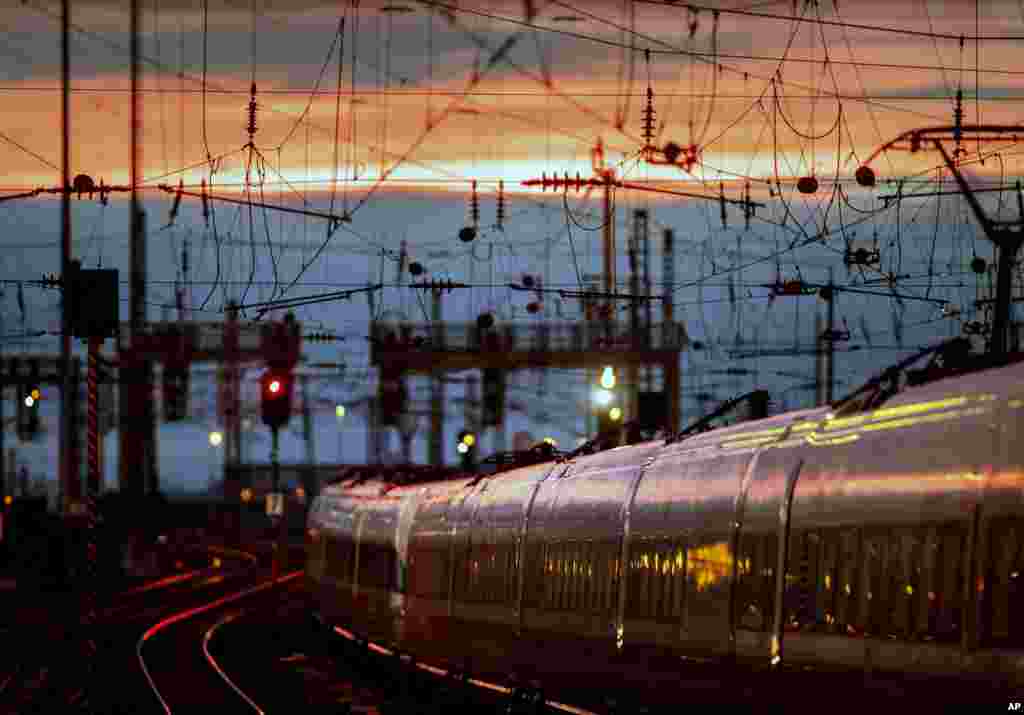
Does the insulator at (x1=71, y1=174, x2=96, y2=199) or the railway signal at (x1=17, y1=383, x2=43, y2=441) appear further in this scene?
the railway signal at (x1=17, y1=383, x2=43, y2=441)

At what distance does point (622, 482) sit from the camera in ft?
79.6

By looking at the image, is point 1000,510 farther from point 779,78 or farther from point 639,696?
point 779,78

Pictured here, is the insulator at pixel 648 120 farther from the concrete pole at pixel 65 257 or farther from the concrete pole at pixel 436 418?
the concrete pole at pixel 436 418

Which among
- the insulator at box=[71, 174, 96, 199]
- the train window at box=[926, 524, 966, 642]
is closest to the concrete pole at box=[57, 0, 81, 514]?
the insulator at box=[71, 174, 96, 199]

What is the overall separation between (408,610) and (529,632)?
1051 cm

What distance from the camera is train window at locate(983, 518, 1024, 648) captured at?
12.3m

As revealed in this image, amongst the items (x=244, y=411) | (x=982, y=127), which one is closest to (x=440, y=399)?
(x=244, y=411)

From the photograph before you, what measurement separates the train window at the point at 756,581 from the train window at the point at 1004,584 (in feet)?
15.2

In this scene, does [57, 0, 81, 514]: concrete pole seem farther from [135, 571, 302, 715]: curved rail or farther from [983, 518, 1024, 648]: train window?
[983, 518, 1024, 648]: train window

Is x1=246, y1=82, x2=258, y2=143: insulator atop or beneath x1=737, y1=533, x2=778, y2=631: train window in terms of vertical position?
atop

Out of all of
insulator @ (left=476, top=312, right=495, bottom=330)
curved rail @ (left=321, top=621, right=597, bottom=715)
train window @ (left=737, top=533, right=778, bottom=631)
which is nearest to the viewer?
train window @ (left=737, top=533, right=778, bottom=631)

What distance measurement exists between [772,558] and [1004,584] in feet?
16.4

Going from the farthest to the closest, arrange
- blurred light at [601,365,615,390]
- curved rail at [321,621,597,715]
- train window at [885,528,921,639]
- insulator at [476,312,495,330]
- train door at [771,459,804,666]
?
insulator at [476,312,495,330] < blurred light at [601,365,615,390] < curved rail at [321,621,597,715] < train door at [771,459,804,666] < train window at [885,528,921,639]

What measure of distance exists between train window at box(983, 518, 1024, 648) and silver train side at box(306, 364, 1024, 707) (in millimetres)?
15
